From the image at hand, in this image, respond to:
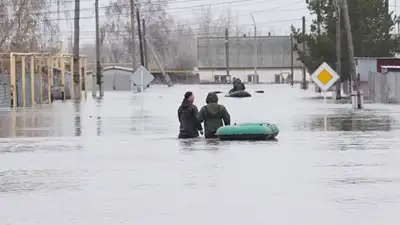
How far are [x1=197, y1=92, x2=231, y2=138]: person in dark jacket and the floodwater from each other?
2.02 feet

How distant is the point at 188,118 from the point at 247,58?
12767cm

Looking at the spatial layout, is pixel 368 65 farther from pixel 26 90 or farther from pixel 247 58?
pixel 247 58

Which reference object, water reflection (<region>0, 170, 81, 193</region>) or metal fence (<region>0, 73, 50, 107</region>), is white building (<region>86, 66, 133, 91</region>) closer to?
metal fence (<region>0, 73, 50, 107</region>)

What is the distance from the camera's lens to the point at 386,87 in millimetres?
45094

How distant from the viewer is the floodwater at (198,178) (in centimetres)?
1063

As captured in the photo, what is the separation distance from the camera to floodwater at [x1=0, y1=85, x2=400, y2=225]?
34.9 feet

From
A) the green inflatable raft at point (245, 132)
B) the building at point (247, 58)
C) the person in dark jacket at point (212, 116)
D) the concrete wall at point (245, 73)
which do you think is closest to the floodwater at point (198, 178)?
the green inflatable raft at point (245, 132)

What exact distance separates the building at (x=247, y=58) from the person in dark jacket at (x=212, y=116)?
12479 cm

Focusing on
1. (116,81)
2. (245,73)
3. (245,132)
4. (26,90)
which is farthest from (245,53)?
(245,132)

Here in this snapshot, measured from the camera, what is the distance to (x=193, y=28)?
6983 inches

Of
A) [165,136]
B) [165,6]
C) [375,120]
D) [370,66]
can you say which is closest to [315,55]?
[370,66]

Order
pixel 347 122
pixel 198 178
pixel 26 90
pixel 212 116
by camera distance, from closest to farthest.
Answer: pixel 198 178 → pixel 212 116 → pixel 347 122 → pixel 26 90

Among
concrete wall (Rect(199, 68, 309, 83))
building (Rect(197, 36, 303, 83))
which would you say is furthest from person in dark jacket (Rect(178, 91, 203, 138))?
building (Rect(197, 36, 303, 83))

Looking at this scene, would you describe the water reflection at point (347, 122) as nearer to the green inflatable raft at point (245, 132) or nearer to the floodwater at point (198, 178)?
the floodwater at point (198, 178)
